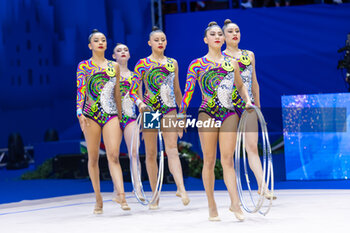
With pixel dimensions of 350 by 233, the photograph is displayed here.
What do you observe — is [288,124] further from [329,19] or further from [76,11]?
[76,11]

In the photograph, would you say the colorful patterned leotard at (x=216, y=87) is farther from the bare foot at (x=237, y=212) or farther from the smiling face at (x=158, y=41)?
the smiling face at (x=158, y=41)

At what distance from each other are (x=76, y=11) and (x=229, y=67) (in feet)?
27.0

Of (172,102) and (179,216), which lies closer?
(179,216)

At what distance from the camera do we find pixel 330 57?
40.6 ft

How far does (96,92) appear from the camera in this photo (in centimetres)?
623

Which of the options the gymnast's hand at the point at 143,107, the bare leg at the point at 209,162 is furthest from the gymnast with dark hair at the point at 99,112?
the bare leg at the point at 209,162

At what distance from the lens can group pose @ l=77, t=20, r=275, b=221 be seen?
5.34 m

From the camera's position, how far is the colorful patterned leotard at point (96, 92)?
6184 mm

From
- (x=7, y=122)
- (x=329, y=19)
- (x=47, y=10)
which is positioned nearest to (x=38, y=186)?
(x=7, y=122)

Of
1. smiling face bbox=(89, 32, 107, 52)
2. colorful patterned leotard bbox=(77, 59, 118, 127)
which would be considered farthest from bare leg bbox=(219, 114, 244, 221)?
smiling face bbox=(89, 32, 107, 52)

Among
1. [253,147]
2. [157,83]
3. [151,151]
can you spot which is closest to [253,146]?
[253,147]

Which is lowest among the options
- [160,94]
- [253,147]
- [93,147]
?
[253,147]

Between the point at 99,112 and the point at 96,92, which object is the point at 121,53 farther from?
the point at 99,112

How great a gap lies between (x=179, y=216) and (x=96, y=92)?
5.04 feet
